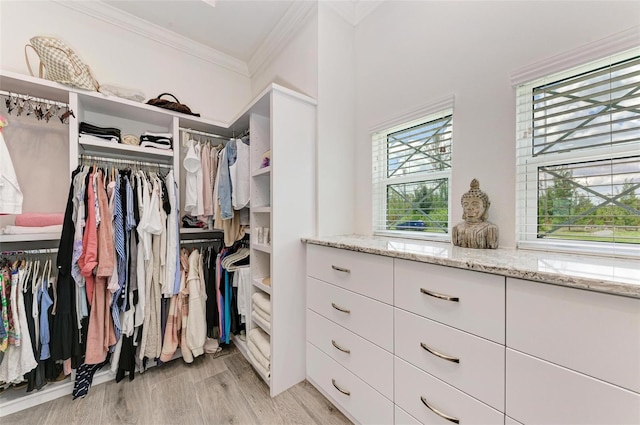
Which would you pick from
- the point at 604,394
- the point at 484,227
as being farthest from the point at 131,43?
the point at 604,394

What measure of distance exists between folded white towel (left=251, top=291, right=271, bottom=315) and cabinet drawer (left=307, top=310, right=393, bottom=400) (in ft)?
0.97

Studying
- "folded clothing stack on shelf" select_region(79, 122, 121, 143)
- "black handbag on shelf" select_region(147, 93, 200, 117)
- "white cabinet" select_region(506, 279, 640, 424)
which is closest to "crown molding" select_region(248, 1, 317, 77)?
"black handbag on shelf" select_region(147, 93, 200, 117)

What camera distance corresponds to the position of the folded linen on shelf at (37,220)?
1515mm

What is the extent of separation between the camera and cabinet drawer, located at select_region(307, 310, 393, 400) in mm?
1195

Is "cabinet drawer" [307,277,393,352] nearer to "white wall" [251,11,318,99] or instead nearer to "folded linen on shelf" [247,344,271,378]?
"folded linen on shelf" [247,344,271,378]

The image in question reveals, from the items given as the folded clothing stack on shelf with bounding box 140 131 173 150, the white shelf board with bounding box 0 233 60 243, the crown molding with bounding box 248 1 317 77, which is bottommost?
the white shelf board with bounding box 0 233 60 243

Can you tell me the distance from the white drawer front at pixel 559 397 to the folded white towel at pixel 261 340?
→ 1.38 m

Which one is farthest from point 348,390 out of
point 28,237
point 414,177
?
point 28,237

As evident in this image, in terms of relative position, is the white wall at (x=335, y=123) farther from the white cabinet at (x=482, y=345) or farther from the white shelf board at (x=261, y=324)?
the white shelf board at (x=261, y=324)

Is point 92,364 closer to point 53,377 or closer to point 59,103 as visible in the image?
point 53,377

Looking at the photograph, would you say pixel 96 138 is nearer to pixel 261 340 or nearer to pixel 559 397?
pixel 261 340

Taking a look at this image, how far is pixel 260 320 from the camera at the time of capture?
1.77 m

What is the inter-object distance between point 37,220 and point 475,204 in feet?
8.96

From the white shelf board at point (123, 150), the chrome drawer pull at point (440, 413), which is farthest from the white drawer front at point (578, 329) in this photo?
the white shelf board at point (123, 150)
